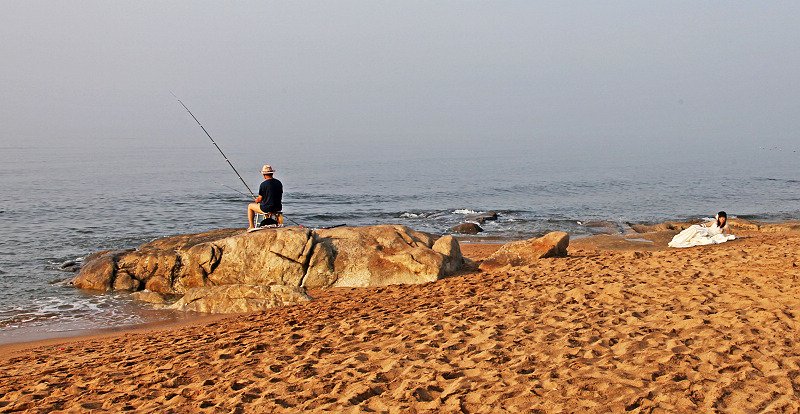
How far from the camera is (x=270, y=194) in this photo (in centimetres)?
1049

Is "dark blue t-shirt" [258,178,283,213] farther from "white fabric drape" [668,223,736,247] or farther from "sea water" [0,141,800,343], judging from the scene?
"white fabric drape" [668,223,736,247]

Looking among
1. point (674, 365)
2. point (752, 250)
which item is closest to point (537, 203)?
point (752, 250)

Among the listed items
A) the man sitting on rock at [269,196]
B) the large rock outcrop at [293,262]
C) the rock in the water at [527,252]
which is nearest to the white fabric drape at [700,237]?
the rock in the water at [527,252]

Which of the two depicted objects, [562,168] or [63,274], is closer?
[63,274]

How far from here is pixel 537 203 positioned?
27.6 m

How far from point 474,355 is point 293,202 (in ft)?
76.1

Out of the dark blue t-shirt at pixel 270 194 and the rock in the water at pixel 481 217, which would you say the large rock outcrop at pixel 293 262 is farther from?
the rock in the water at pixel 481 217

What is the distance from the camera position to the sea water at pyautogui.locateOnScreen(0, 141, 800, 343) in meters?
11.0

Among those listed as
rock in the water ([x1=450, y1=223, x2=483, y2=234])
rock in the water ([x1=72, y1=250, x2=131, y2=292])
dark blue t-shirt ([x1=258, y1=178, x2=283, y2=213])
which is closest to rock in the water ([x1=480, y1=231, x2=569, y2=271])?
dark blue t-shirt ([x1=258, y1=178, x2=283, y2=213])

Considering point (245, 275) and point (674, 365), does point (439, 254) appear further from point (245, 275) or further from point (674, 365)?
point (674, 365)

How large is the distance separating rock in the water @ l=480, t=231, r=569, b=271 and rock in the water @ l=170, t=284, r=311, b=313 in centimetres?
352

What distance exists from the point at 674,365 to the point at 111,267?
10160 mm

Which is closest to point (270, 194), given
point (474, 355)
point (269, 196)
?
point (269, 196)

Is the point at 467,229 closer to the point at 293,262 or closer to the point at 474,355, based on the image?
the point at 293,262
